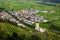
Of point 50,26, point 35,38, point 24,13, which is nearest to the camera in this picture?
point 35,38

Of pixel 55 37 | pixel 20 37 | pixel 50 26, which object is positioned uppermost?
pixel 20 37

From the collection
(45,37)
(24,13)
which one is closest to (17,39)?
(45,37)

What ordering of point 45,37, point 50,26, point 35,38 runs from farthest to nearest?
point 50,26
point 45,37
point 35,38

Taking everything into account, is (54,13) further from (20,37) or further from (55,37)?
(20,37)

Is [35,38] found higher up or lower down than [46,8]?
higher up

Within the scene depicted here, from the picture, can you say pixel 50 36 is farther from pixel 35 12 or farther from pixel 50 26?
pixel 35 12

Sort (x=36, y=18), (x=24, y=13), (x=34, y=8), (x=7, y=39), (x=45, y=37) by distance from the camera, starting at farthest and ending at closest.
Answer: (x=34, y=8) → (x=24, y=13) → (x=36, y=18) → (x=45, y=37) → (x=7, y=39)

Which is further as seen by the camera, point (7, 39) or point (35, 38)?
point (35, 38)

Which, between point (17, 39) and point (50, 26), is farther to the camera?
point (50, 26)

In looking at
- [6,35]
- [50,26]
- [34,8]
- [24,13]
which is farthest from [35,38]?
[34,8]
